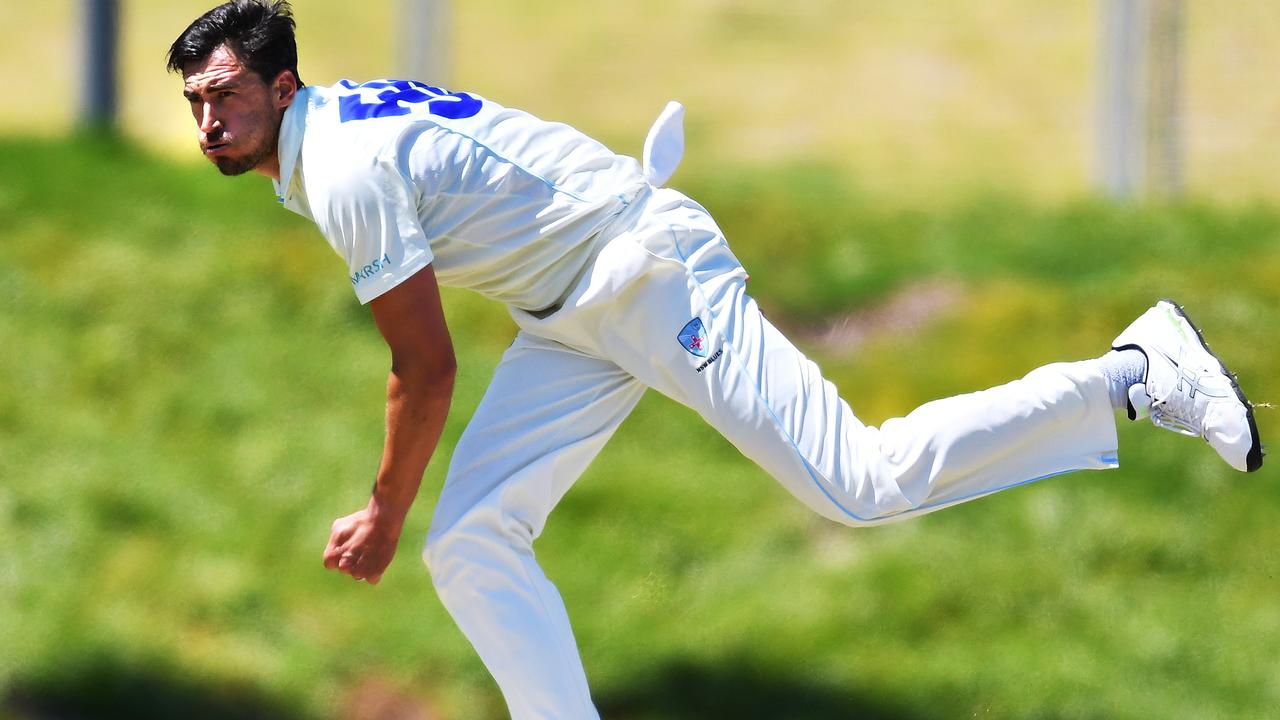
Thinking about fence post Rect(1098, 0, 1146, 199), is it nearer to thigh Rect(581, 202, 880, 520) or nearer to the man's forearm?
thigh Rect(581, 202, 880, 520)

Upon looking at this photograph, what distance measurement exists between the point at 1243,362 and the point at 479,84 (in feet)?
13.2

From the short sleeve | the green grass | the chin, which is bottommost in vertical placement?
the green grass

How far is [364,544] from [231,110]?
101 centimetres

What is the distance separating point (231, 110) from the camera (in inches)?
151

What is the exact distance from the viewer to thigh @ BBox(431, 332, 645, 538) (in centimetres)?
400

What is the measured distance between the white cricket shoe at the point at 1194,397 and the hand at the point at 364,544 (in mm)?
1753

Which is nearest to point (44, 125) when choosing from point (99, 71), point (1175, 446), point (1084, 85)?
point (99, 71)

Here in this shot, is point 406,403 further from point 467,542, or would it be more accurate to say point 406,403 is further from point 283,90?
point 283,90

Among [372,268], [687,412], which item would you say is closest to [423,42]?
[687,412]

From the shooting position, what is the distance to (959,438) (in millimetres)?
3973

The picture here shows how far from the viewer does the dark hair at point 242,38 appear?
3.87 metres

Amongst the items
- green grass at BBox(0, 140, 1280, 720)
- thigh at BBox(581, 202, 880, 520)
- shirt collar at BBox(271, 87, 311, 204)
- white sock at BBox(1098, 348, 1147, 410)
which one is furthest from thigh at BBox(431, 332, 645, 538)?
green grass at BBox(0, 140, 1280, 720)

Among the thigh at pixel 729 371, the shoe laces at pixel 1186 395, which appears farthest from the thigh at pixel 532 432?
the shoe laces at pixel 1186 395

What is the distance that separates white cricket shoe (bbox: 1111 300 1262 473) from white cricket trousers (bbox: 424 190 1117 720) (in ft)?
0.43
